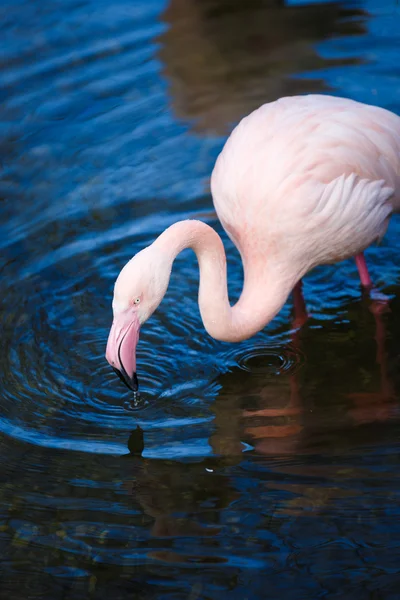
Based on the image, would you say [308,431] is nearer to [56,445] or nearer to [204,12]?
[56,445]

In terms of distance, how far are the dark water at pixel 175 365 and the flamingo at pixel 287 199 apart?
58cm

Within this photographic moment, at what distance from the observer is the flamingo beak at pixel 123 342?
4.28 m

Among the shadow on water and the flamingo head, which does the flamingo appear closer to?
the flamingo head

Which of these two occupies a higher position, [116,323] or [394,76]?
[116,323]

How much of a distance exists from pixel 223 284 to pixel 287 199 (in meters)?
0.60

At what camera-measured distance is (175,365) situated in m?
5.33

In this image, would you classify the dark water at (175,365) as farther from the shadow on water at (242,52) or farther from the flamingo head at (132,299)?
the flamingo head at (132,299)

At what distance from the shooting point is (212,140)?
24.5ft

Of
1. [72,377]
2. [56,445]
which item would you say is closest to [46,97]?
[72,377]

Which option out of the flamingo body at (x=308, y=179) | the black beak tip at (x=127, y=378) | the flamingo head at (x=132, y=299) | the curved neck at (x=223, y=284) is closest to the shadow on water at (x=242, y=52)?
the flamingo body at (x=308, y=179)

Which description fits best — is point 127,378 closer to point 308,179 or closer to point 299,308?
point 308,179

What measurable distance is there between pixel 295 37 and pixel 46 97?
245 centimetres

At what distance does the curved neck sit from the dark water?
18.9 inches

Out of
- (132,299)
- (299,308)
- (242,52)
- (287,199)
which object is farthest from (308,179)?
(242,52)
